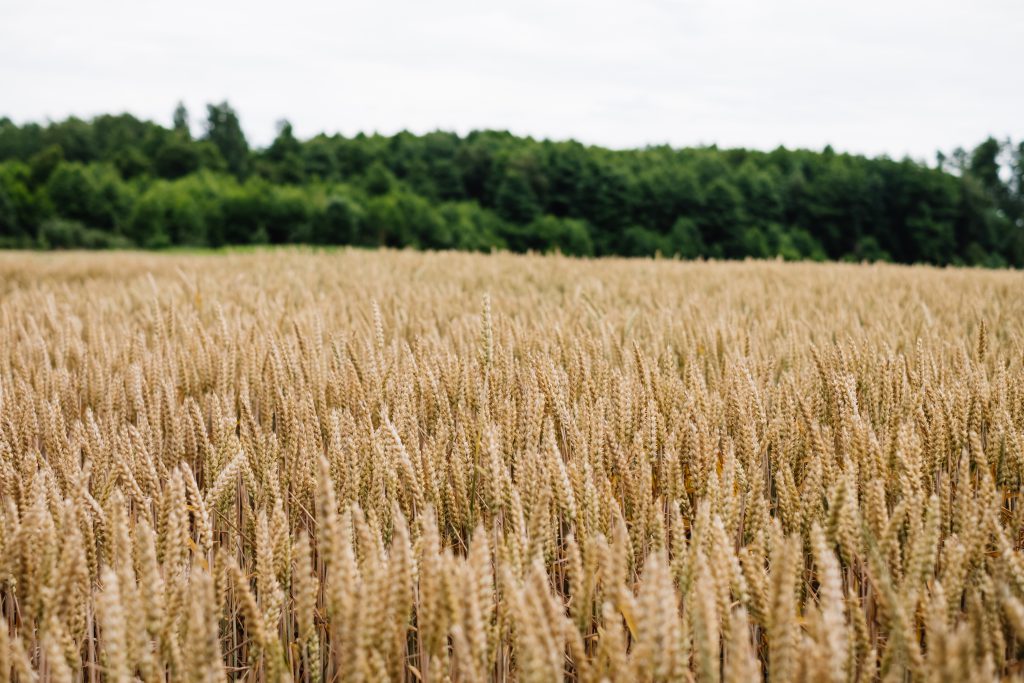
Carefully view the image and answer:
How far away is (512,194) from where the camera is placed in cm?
6188

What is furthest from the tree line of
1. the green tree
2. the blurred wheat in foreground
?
the blurred wheat in foreground

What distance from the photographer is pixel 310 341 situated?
7.46 feet

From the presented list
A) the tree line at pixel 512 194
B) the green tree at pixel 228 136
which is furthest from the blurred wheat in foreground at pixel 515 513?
the green tree at pixel 228 136

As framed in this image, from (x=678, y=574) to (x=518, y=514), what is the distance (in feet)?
0.90

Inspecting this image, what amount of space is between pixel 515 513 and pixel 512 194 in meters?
62.2

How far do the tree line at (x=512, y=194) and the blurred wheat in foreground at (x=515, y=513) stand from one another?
4774 centimetres

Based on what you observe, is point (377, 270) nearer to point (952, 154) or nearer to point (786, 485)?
point (786, 485)

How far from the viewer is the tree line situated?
163 feet

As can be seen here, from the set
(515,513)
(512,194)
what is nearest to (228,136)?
(512,194)

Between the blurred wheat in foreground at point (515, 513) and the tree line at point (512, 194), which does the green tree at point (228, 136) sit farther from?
the blurred wheat in foreground at point (515, 513)

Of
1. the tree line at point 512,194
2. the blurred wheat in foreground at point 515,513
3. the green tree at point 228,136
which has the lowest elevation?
the blurred wheat in foreground at point 515,513

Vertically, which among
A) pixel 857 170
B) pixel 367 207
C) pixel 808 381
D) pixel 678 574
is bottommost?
pixel 678 574

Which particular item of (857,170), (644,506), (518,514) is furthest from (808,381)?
(857,170)

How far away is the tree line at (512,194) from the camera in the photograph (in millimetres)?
49531
